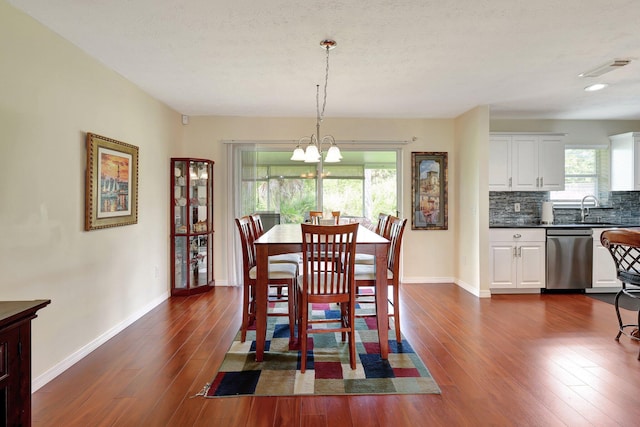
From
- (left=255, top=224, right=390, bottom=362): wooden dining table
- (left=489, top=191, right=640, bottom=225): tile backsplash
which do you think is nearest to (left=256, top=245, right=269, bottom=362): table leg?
(left=255, top=224, right=390, bottom=362): wooden dining table

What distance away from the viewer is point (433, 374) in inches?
96.3

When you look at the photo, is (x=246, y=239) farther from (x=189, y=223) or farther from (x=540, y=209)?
(x=540, y=209)

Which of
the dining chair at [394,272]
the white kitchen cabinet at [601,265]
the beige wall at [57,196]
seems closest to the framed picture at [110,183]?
the beige wall at [57,196]

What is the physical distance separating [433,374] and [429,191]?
10.4 feet

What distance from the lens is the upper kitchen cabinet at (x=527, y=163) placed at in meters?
4.87

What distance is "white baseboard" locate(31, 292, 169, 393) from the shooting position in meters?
2.32

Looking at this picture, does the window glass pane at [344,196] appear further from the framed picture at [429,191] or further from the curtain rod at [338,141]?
the framed picture at [429,191]

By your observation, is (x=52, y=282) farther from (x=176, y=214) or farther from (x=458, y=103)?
(x=458, y=103)

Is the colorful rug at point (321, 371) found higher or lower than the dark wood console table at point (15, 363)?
lower

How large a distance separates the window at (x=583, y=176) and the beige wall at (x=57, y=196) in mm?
5673

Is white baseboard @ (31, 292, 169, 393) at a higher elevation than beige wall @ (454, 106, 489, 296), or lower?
lower

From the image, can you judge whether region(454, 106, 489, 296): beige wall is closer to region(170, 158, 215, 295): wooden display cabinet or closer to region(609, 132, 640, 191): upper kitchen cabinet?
region(609, 132, 640, 191): upper kitchen cabinet

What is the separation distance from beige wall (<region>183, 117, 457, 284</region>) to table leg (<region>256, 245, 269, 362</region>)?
8.40 ft

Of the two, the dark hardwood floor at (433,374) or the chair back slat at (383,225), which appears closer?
the dark hardwood floor at (433,374)
